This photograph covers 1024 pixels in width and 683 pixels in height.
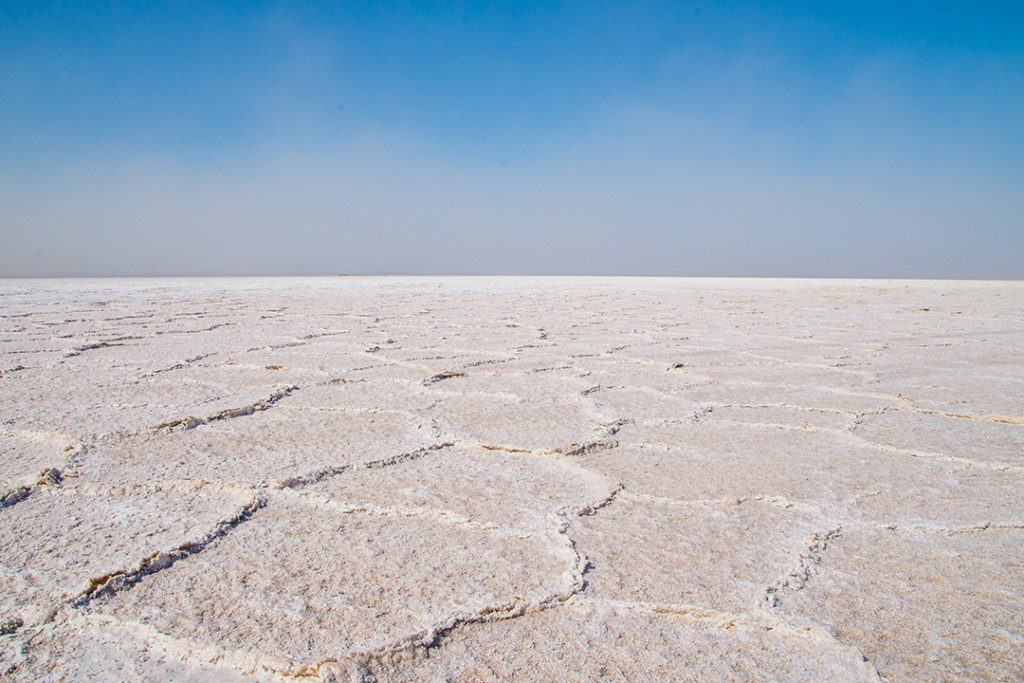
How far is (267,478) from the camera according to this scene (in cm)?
102

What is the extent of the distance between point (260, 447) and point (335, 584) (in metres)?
0.54

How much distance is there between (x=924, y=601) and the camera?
2.31 feet

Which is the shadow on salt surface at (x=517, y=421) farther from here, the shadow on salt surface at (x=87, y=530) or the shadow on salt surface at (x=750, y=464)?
the shadow on salt surface at (x=87, y=530)

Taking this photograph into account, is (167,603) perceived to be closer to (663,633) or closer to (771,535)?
(663,633)

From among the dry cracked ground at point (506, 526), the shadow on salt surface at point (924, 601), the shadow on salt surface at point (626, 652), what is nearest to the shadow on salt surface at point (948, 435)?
the dry cracked ground at point (506, 526)

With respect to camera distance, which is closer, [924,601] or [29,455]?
[924,601]

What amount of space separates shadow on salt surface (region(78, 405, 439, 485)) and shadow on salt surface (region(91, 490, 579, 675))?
215 mm

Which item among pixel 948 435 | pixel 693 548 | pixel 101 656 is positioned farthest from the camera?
pixel 948 435

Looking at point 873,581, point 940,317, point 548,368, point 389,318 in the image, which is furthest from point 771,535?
point 940,317

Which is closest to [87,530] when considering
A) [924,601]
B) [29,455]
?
[29,455]

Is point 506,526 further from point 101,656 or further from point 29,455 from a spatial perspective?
point 29,455

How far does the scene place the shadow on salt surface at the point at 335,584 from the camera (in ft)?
Result: 2.05

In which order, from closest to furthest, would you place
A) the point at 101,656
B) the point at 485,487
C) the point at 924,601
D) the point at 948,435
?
the point at 101,656 → the point at 924,601 → the point at 485,487 → the point at 948,435

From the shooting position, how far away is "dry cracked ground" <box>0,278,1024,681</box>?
612 mm
